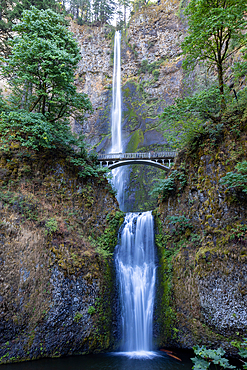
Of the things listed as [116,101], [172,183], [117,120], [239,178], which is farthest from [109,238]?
[116,101]

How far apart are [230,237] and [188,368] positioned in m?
4.69

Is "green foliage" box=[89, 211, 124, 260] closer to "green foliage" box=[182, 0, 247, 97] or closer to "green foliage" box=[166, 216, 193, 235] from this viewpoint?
"green foliage" box=[166, 216, 193, 235]

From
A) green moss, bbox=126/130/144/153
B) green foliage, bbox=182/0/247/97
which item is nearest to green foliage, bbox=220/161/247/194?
green foliage, bbox=182/0/247/97

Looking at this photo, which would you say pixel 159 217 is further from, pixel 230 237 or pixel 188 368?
pixel 188 368

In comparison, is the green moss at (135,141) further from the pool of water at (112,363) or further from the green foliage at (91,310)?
the pool of water at (112,363)

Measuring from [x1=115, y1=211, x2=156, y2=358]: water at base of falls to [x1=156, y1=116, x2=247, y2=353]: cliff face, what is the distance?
2.39 feet

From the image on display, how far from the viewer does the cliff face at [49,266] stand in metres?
8.03

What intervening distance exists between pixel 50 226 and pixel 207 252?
6878 mm

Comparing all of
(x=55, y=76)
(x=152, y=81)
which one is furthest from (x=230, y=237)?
(x=152, y=81)

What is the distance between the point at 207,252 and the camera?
8.52 meters

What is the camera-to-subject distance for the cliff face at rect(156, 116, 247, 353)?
763cm

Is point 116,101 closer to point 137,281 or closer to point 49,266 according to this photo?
point 137,281

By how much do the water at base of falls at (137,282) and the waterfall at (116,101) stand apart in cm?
1435

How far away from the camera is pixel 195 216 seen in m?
10.0
